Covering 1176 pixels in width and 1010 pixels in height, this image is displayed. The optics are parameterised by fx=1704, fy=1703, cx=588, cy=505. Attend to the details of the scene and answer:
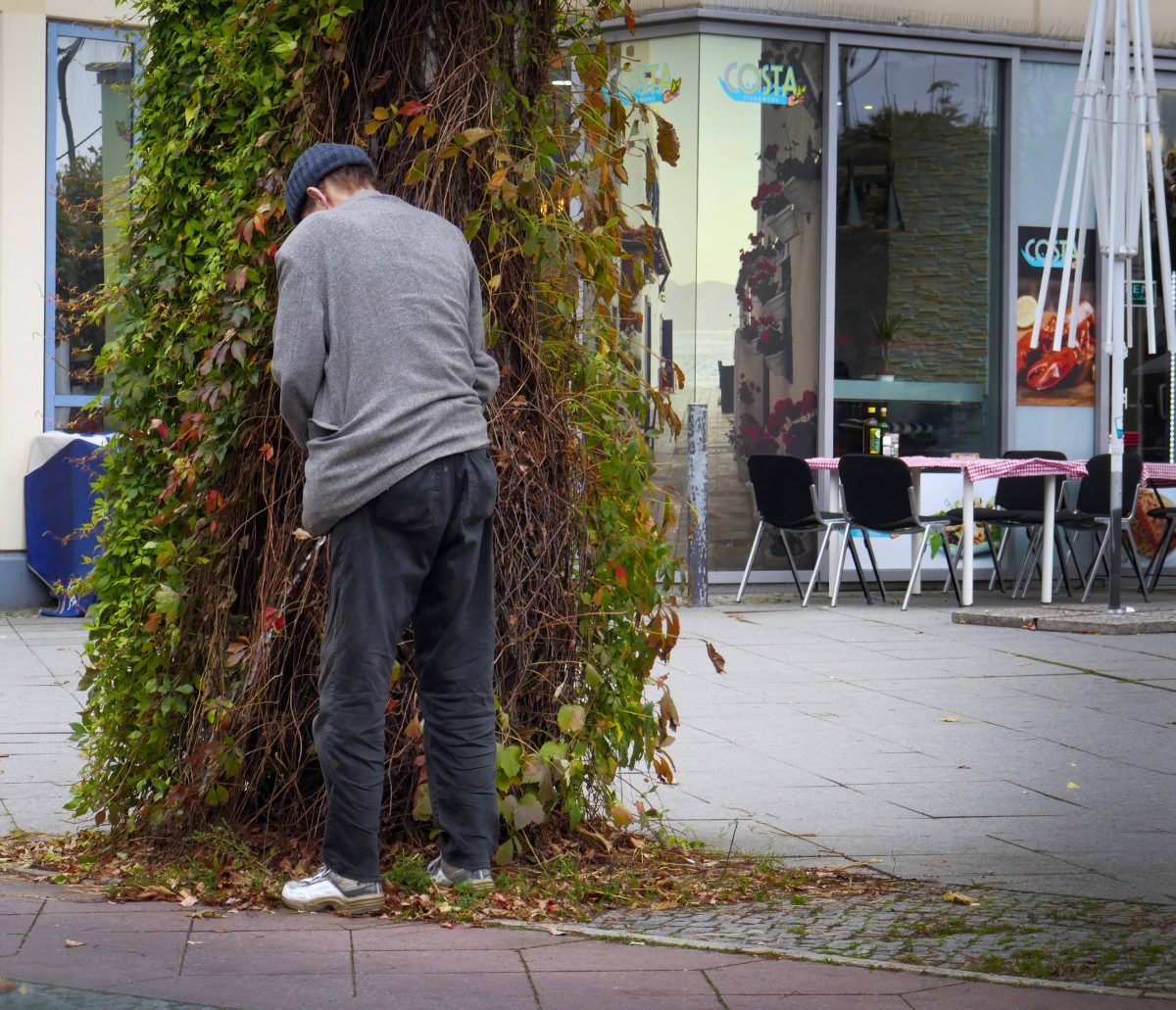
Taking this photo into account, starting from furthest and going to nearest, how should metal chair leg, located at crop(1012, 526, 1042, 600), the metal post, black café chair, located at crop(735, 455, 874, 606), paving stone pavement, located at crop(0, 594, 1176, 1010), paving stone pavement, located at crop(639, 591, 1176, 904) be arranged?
metal chair leg, located at crop(1012, 526, 1042, 600), black café chair, located at crop(735, 455, 874, 606), the metal post, paving stone pavement, located at crop(639, 591, 1176, 904), paving stone pavement, located at crop(0, 594, 1176, 1010)

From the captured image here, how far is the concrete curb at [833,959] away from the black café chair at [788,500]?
8.23 m

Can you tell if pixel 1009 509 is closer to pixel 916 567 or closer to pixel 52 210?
pixel 916 567

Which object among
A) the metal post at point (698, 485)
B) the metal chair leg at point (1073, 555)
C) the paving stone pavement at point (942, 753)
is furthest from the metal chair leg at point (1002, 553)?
the paving stone pavement at point (942, 753)

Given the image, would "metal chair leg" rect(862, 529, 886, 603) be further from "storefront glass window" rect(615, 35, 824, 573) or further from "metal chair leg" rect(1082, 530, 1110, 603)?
"metal chair leg" rect(1082, 530, 1110, 603)

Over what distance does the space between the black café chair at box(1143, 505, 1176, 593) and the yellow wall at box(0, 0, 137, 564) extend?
27.3 ft

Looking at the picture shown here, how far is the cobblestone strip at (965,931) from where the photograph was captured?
3734 mm

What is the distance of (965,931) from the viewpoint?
404 cm

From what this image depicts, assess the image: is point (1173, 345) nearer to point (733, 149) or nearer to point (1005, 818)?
point (733, 149)

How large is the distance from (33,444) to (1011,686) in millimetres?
6694

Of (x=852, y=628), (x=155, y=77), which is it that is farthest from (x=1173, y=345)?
(x=155, y=77)

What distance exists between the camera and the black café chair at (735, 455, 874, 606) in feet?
39.8

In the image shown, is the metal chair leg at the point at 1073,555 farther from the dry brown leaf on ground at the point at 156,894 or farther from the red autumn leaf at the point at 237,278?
the dry brown leaf on ground at the point at 156,894

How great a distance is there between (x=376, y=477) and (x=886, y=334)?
10365 mm

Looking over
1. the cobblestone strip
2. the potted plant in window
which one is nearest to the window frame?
the potted plant in window
